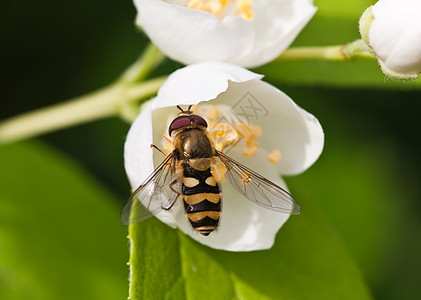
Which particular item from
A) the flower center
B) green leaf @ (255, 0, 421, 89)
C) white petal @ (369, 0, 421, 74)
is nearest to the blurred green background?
green leaf @ (255, 0, 421, 89)

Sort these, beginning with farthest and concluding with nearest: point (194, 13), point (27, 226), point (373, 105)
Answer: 1. point (373, 105)
2. point (27, 226)
3. point (194, 13)

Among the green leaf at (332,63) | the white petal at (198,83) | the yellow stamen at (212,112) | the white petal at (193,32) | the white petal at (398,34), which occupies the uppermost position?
the green leaf at (332,63)

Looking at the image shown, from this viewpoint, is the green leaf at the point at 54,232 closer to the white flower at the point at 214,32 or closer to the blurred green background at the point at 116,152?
the blurred green background at the point at 116,152

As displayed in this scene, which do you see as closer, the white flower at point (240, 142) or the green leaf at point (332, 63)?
the white flower at point (240, 142)

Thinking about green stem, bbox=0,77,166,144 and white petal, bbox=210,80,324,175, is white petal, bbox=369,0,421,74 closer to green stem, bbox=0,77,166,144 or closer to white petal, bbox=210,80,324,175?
white petal, bbox=210,80,324,175

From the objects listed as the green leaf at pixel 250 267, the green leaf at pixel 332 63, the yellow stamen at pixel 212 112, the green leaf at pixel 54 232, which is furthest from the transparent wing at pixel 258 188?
the green leaf at pixel 54 232

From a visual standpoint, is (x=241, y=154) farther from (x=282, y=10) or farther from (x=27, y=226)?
(x=27, y=226)

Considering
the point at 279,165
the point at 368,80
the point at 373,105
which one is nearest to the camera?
the point at 279,165

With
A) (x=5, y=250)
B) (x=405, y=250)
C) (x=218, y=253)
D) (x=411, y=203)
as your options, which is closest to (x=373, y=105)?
(x=411, y=203)
